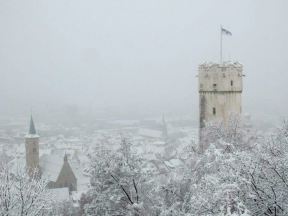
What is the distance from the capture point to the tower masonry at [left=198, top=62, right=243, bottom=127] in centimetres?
2350

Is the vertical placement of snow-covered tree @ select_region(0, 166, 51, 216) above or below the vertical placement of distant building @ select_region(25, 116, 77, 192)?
above

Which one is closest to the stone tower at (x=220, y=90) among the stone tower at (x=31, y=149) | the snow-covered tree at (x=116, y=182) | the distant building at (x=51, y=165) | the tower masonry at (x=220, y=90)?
the tower masonry at (x=220, y=90)

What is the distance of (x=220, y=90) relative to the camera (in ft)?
77.1

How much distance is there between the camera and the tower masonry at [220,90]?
23.5 metres

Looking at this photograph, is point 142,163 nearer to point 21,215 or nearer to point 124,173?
point 124,173

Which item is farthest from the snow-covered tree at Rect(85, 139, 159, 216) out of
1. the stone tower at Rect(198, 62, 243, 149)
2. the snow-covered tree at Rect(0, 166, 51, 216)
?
the stone tower at Rect(198, 62, 243, 149)

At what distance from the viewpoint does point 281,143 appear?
12258 millimetres

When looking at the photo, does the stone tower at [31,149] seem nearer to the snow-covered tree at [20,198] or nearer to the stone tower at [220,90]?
the stone tower at [220,90]

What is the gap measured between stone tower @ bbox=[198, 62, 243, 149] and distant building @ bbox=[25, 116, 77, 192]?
4011 cm

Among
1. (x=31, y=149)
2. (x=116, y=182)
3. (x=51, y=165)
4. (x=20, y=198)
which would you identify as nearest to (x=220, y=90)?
(x=116, y=182)

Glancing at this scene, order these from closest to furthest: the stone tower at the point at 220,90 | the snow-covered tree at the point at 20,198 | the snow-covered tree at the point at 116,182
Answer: the snow-covered tree at the point at 20,198 → the snow-covered tree at the point at 116,182 → the stone tower at the point at 220,90

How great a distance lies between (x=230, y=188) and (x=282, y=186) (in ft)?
4.49

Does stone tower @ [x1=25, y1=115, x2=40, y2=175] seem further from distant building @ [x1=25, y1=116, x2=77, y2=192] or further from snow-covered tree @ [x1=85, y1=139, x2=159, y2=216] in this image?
snow-covered tree @ [x1=85, y1=139, x2=159, y2=216]

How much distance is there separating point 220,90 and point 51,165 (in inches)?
1981
